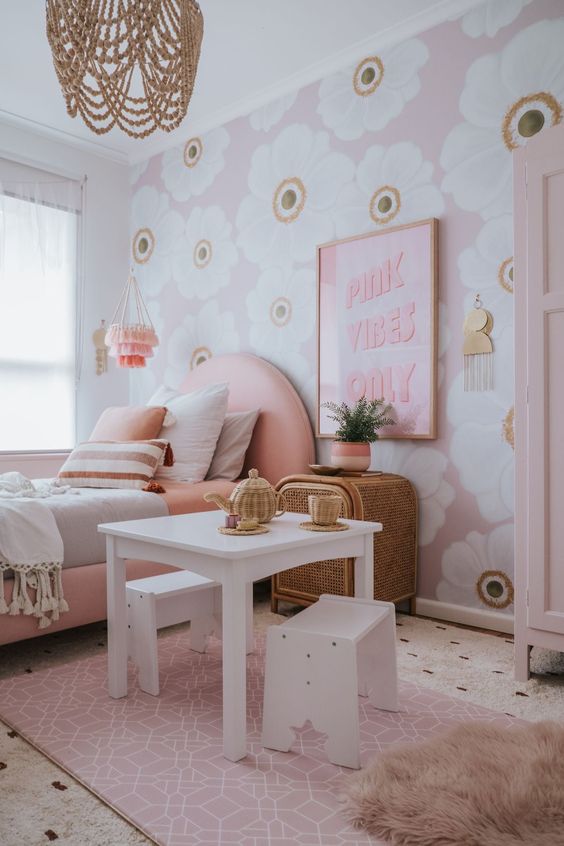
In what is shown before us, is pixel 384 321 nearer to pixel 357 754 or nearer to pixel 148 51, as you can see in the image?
pixel 148 51

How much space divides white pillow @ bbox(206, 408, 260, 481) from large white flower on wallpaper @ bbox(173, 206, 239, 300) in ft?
3.00

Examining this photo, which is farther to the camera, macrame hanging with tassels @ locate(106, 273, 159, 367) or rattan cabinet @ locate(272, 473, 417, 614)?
macrame hanging with tassels @ locate(106, 273, 159, 367)

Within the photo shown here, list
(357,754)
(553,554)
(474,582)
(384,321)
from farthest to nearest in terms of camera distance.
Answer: (384,321) < (474,582) < (553,554) < (357,754)

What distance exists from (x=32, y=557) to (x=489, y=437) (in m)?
1.77

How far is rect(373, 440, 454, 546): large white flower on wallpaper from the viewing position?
280 cm

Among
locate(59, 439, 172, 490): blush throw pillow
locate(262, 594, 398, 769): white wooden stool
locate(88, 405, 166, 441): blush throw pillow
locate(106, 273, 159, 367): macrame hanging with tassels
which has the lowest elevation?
locate(262, 594, 398, 769): white wooden stool

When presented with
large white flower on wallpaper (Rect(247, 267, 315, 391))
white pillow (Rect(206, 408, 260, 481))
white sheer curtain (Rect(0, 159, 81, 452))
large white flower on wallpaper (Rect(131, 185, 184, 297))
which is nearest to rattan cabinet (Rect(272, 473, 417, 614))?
white pillow (Rect(206, 408, 260, 481))

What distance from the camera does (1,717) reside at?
179 centimetres

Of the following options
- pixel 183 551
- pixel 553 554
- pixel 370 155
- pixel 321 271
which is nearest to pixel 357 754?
pixel 183 551

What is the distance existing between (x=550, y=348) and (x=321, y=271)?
56.5 inches

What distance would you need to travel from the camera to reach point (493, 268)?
104 inches

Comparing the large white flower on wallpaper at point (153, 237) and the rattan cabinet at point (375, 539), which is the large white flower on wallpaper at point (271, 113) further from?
the rattan cabinet at point (375, 539)

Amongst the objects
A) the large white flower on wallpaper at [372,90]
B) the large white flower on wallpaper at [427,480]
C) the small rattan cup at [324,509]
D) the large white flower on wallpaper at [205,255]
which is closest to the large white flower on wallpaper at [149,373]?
the large white flower on wallpaper at [205,255]

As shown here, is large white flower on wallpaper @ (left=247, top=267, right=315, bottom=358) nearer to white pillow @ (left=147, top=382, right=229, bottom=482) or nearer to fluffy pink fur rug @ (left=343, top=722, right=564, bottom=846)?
white pillow @ (left=147, top=382, right=229, bottom=482)
